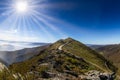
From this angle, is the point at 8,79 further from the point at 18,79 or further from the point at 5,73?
the point at 18,79

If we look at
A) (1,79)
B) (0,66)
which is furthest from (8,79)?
(0,66)

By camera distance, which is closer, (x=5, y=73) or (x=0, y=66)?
(x=5, y=73)

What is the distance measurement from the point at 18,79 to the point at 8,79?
15355mm

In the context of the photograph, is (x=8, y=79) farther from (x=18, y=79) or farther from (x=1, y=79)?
(x=18, y=79)

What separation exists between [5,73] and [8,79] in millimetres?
3720

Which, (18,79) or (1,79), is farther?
(18,79)

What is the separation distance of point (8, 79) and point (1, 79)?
323 centimetres

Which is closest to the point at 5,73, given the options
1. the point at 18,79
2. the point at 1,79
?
the point at 1,79

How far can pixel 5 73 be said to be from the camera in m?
110

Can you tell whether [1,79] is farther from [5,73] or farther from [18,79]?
[18,79]

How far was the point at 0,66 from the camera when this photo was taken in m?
117

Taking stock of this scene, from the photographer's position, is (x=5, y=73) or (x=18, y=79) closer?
(x=5, y=73)

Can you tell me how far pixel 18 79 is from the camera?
123 m

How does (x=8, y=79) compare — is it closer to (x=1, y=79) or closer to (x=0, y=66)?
(x=1, y=79)
